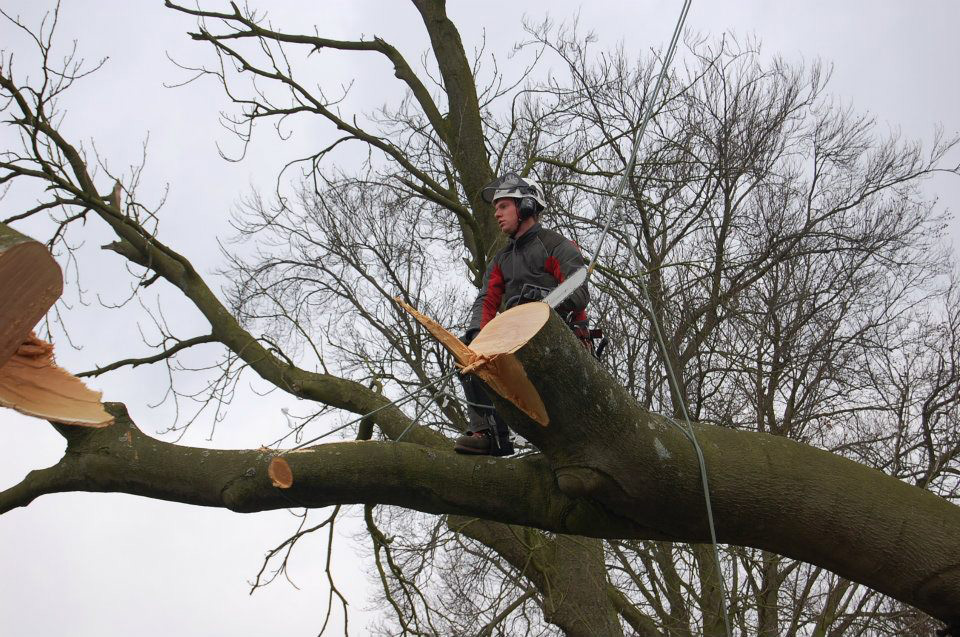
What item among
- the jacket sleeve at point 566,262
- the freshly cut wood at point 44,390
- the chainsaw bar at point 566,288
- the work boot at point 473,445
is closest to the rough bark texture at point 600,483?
the work boot at point 473,445

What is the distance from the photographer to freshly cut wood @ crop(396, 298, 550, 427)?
331 cm

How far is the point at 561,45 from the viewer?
9977 mm

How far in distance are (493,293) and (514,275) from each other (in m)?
0.22

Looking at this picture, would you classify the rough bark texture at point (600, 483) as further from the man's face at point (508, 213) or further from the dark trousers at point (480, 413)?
the man's face at point (508, 213)

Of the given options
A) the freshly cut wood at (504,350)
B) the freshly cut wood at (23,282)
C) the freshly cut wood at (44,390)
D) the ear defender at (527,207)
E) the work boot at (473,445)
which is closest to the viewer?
the freshly cut wood at (23,282)

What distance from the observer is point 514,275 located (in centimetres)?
478

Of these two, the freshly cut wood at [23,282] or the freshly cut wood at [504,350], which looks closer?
the freshly cut wood at [23,282]

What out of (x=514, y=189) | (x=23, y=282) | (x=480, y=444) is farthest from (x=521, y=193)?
(x=23, y=282)

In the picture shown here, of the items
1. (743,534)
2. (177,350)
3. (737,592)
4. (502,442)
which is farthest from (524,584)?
(743,534)

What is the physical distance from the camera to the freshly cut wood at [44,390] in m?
2.87

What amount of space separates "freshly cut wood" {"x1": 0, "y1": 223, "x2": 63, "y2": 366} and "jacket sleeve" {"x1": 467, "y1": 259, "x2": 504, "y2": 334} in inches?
108

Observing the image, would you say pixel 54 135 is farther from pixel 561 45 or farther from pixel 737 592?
pixel 737 592

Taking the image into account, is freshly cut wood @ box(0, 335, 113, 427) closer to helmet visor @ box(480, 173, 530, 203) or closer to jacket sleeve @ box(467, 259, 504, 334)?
jacket sleeve @ box(467, 259, 504, 334)

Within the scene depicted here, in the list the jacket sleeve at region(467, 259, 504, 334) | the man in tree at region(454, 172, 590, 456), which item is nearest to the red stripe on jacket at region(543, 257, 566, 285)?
the man in tree at region(454, 172, 590, 456)
